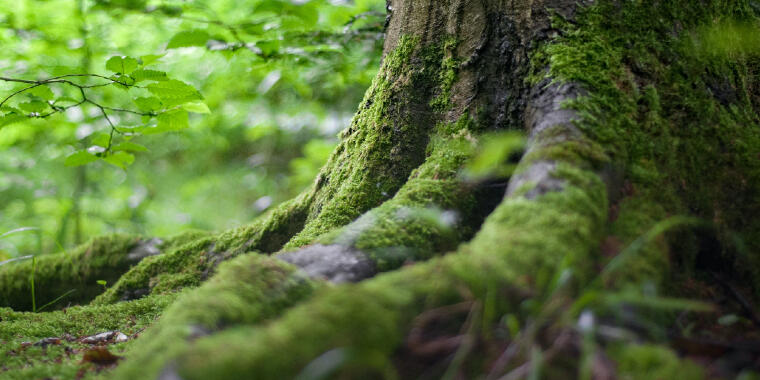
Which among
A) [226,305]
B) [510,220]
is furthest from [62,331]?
[510,220]

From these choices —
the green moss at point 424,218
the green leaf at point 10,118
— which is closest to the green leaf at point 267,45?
the green leaf at point 10,118

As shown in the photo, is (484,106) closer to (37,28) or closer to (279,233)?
(279,233)

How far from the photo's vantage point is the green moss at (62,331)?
1.46 m

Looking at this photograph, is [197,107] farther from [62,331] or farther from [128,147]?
[62,331]

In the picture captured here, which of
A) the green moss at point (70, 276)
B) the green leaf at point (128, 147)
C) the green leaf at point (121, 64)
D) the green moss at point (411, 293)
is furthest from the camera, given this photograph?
the green moss at point (70, 276)

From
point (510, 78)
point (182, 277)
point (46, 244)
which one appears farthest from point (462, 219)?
point (46, 244)

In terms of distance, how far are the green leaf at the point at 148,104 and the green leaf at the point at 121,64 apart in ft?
0.95

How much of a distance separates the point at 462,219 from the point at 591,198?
559 mm

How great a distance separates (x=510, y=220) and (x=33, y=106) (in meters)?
2.49

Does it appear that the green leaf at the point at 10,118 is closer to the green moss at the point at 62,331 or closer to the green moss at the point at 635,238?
the green moss at the point at 62,331

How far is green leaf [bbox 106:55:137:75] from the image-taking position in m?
1.89

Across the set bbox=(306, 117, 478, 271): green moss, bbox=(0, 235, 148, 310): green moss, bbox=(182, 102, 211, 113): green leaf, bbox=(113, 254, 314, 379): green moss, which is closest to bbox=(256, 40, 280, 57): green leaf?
bbox=(182, 102, 211, 113): green leaf

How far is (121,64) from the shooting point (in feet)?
6.27

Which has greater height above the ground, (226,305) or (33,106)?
(33,106)
